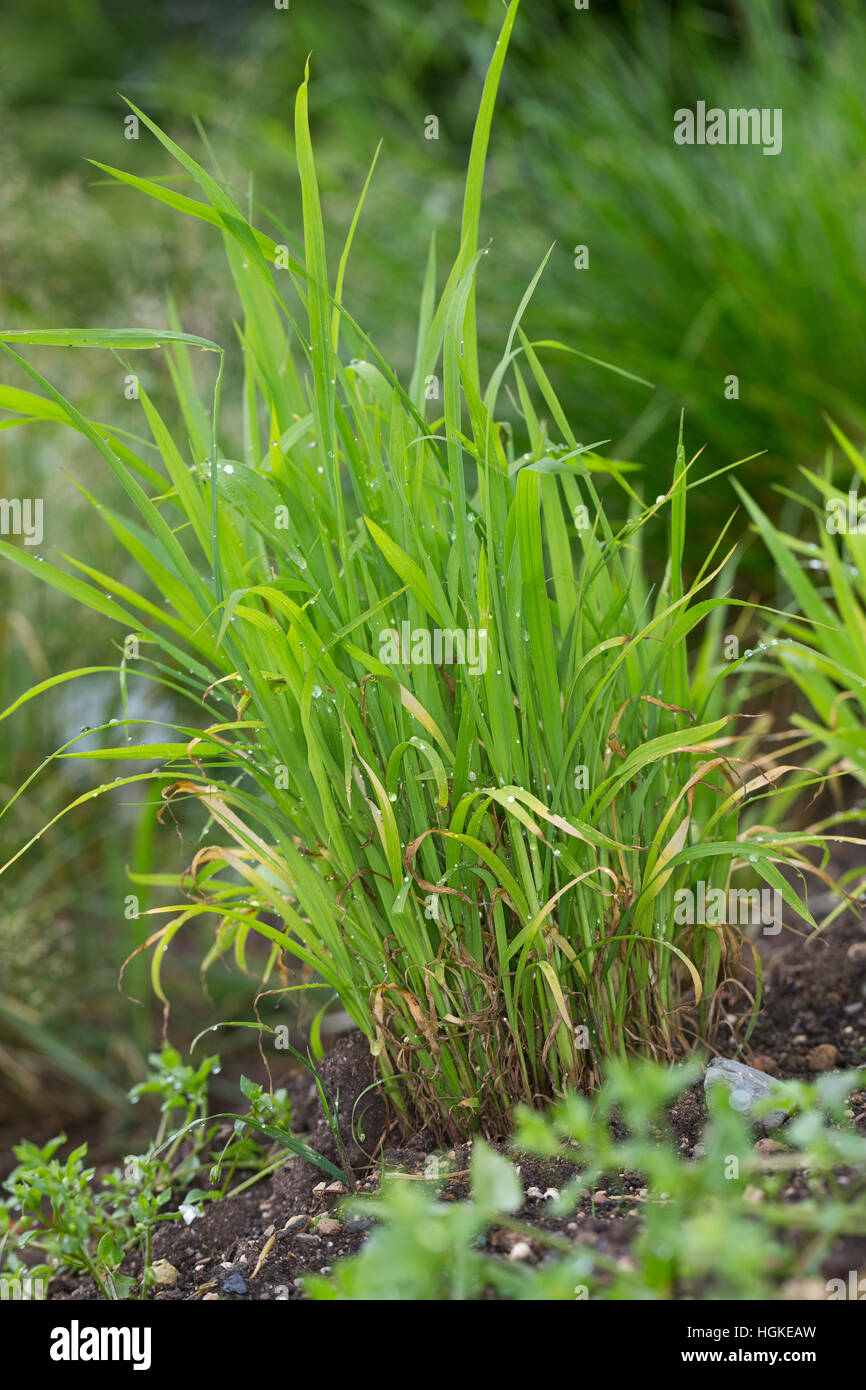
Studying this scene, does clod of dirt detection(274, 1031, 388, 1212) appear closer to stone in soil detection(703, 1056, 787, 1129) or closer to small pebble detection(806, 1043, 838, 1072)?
stone in soil detection(703, 1056, 787, 1129)

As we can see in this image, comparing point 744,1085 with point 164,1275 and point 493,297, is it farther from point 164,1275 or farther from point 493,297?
point 493,297

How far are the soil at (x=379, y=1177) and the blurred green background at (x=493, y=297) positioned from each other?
69 centimetres

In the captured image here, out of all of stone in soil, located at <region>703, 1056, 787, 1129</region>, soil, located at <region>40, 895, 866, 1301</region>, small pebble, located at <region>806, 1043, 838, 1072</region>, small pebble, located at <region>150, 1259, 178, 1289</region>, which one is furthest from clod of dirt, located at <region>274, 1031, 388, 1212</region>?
small pebble, located at <region>806, 1043, 838, 1072</region>

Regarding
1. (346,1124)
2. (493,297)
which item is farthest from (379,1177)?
(493,297)

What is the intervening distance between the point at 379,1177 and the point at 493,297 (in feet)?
7.53

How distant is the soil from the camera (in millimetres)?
987

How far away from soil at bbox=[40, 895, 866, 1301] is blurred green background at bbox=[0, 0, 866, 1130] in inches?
27.0

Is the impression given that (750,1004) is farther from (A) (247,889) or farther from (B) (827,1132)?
(A) (247,889)

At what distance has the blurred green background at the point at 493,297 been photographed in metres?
2.26

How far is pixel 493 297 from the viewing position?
2.85 meters

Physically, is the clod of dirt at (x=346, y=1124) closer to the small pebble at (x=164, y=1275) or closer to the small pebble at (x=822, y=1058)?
the small pebble at (x=164, y=1275)

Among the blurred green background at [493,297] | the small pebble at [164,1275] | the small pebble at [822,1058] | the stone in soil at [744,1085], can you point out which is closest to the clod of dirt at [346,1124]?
the small pebble at [164,1275]

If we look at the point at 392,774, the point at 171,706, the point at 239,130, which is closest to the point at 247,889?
the point at 392,774

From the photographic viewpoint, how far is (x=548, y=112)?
316cm
